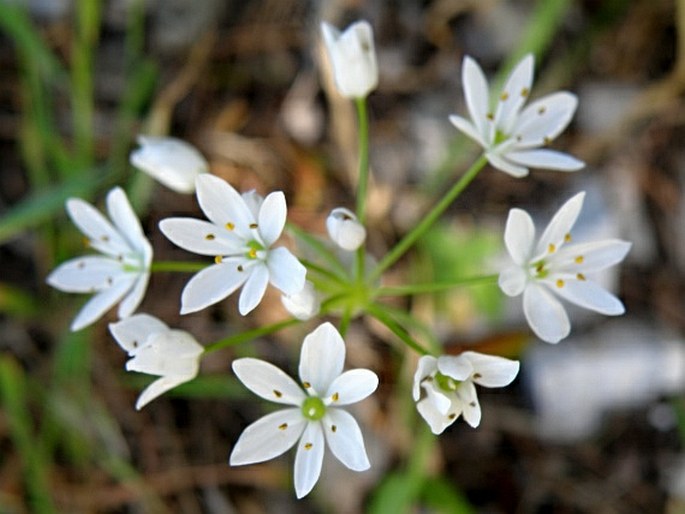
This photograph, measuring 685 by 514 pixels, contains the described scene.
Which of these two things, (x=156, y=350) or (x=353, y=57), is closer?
(x=156, y=350)

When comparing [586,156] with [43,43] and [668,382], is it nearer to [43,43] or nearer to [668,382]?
[668,382]

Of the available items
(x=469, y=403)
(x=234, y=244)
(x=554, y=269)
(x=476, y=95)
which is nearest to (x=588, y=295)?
(x=554, y=269)

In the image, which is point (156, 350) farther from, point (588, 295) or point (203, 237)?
point (588, 295)

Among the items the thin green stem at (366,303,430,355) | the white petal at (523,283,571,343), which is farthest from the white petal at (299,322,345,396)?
the white petal at (523,283,571,343)

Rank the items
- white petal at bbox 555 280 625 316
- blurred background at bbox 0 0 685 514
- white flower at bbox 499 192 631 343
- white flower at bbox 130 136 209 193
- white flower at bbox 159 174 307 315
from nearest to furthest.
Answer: white flower at bbox 159 174 307 315 → white flower at bbox 499 192 631 343 → white petal at bbox 555 280 625 316 → white flower at bbox 130 136 209 193 → blurred background at bbox 0 0 685 514

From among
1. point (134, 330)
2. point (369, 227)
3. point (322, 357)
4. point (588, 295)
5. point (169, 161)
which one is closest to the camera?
point (322, 357)

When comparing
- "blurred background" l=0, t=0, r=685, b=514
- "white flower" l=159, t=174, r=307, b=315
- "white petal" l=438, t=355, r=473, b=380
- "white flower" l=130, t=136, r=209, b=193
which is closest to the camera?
"white petal" l=438, t=355, r=473, b=380

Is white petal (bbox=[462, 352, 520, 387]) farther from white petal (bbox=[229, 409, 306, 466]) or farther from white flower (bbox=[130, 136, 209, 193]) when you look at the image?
white flower (bbox=[130, 136, 209, 193])
